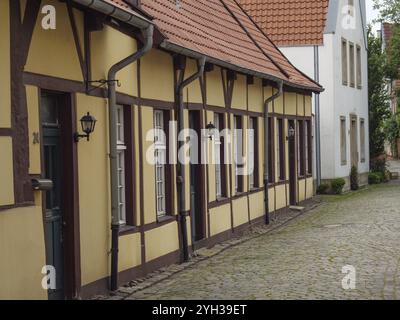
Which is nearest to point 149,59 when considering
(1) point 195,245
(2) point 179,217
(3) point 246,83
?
(2) point 179,217

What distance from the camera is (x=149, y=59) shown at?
39.4ft

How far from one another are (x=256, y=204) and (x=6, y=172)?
11735 millimetres

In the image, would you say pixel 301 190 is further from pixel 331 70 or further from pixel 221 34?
pixel 221 34

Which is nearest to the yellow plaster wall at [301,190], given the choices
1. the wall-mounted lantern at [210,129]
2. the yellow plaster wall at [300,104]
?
the yellow plaster wall at [300,104]

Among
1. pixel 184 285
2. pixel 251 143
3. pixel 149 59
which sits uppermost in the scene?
pixel 149 59

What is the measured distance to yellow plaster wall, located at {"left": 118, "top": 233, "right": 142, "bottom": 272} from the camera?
34.7ft

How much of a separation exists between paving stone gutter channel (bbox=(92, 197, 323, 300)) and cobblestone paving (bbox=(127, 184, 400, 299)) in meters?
0.14

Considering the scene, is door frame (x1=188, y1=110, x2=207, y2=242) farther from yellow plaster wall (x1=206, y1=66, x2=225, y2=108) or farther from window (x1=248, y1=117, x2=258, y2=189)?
window (x1=248, y1=117, x2=258, y2=189)

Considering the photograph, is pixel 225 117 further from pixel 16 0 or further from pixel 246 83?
pixel 16 0

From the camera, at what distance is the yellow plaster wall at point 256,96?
61.2 ft

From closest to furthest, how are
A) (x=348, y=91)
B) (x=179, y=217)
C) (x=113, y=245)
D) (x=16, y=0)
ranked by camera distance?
(x=16, y=0), (x=113, y=245), (x=179, y=217), (x=348, y=91)

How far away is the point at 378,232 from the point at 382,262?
4197 mm

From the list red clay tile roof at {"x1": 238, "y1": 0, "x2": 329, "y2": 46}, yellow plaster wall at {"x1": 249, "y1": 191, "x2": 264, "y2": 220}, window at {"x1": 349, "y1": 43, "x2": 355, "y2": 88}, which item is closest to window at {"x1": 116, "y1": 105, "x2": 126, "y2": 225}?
yellow plaster wall at {"x1": 249, "y1": 191, "x2": 264, "y2": 220}

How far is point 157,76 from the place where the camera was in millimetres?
12359
